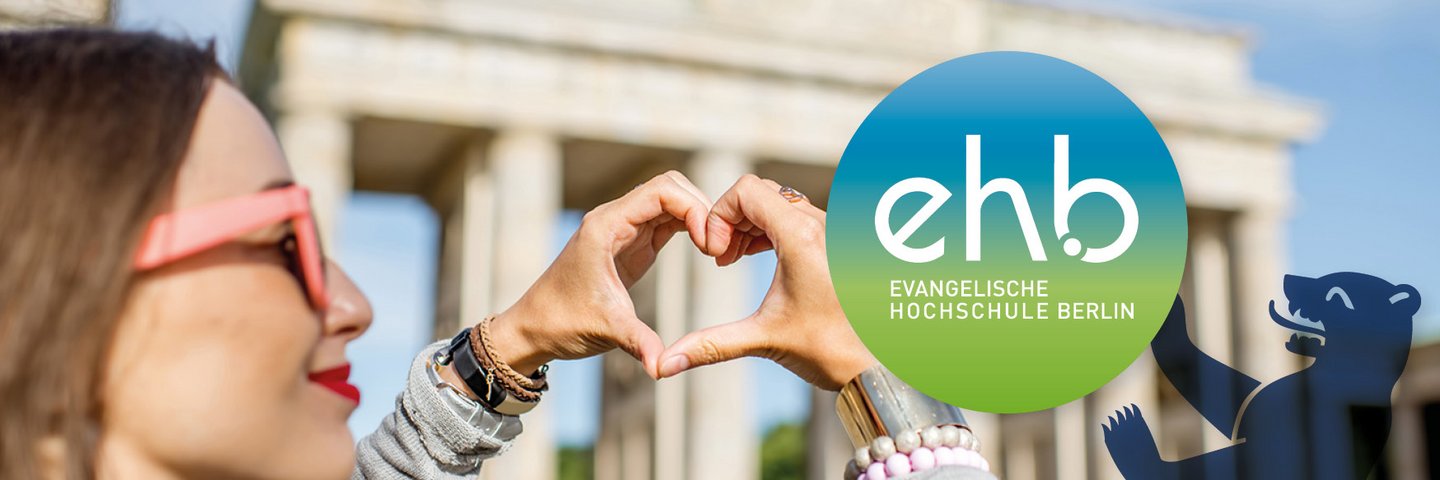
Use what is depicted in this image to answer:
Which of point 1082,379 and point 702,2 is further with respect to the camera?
point 702,2

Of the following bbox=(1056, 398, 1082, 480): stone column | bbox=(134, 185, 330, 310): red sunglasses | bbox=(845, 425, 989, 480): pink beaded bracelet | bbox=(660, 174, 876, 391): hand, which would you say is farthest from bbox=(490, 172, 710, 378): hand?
bbox=(1056, 398, 1082, 480): stone column

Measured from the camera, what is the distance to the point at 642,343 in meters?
3.11

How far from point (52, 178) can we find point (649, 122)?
34089 mm

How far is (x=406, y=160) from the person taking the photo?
4003cm

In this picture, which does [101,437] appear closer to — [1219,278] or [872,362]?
[872,362]

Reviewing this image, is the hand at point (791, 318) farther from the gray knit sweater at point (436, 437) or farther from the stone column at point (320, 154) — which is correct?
the stone column at point (320, 154)

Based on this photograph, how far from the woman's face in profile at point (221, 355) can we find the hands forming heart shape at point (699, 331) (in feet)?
2.48

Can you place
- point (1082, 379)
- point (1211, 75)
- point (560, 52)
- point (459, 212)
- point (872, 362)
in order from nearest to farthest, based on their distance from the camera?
point (872, 362) < point (1082, 379) < point (560, 52) < point (459, 212) < point (1211, 75)

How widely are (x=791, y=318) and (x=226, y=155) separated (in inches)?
49.1

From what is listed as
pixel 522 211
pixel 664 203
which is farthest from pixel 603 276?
pixel 522 211

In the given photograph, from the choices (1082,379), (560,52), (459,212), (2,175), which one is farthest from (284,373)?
(459,212)

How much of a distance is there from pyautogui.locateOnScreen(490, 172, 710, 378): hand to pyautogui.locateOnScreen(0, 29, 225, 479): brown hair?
1163mm

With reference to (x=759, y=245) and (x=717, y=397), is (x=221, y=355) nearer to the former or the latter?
(x=759, y=245)

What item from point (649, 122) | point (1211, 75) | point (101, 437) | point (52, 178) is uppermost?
point (1211, 75)
